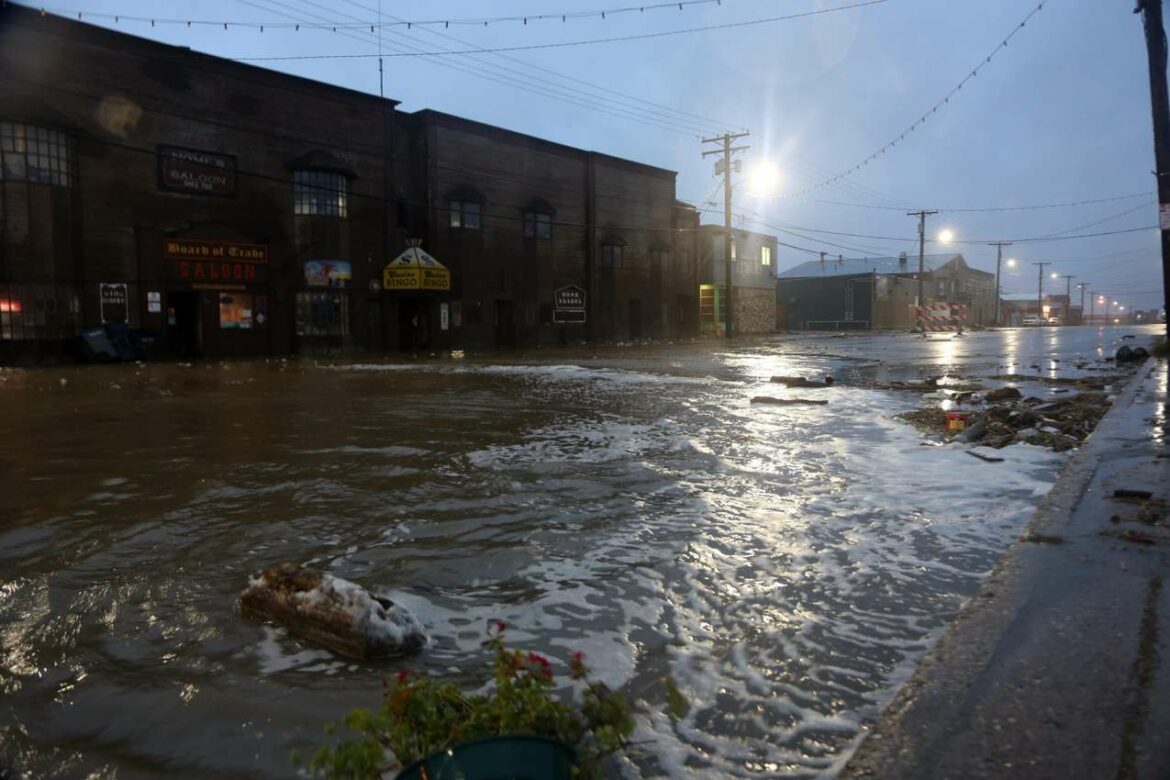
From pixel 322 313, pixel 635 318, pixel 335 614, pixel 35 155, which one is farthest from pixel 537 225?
pixel 335 614

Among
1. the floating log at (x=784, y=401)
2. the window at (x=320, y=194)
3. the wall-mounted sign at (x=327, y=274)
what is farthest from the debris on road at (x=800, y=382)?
the window at (x=320, y=194)

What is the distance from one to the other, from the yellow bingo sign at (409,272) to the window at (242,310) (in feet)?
16.8

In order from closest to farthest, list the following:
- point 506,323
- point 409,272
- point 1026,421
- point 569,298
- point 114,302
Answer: point 1026,421
point 114,302
point 409,272
point 506,323
point 569,298

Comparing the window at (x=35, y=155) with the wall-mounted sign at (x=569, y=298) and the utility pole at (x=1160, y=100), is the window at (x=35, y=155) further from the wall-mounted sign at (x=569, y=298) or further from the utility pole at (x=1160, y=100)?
the utility pole at (x=1160, y=100)

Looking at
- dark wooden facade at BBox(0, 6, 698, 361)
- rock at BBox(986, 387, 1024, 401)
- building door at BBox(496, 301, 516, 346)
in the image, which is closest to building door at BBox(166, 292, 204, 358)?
dark wooden facade at BBox(0, 6, 698, 361)

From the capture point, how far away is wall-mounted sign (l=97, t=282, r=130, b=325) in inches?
961

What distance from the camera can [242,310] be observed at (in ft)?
91.6

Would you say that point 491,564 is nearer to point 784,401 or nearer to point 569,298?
point 784,401

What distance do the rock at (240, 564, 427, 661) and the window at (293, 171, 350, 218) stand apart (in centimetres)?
2825

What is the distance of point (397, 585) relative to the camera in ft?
14.0

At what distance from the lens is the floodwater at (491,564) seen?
2834 millimetres

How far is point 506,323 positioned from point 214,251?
14.5 metres

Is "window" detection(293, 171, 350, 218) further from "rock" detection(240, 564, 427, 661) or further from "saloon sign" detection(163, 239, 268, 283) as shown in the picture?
"rock" detection(240, 564, 427, 661)

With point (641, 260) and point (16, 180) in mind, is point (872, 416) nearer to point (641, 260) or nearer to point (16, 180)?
Answer: point (16, 180)
